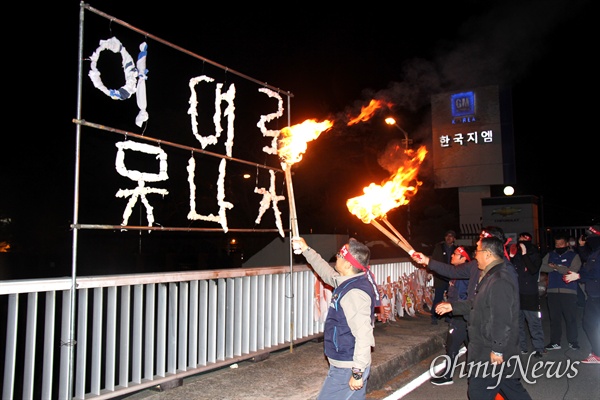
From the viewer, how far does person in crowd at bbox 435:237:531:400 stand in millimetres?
4258

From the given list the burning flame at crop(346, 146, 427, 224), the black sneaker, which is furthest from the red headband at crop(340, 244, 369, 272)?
the black sneaker

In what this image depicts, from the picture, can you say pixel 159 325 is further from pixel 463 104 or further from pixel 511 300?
pixel 463 104

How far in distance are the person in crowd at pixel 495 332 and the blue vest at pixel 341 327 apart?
120 cm

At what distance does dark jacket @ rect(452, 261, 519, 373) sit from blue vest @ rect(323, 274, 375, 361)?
119cm

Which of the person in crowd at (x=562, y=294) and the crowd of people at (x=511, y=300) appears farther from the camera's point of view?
the person in crowd at (x=562, y=294)

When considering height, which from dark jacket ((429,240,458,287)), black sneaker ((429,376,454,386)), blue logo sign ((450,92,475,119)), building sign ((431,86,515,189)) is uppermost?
blue logo sign ((450,92,475,119))

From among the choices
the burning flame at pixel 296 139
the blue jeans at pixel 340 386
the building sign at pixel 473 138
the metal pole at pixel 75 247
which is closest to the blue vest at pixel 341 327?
the blue jeans at pixel 340 386

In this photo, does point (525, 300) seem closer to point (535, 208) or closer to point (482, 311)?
point (482, 311)

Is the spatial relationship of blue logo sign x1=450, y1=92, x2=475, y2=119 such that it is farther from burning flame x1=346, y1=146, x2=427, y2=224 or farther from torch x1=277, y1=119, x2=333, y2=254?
torch x1=277, y1=119, x2=333, y2=254

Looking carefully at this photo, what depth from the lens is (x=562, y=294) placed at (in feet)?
26.7

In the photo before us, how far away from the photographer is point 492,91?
83.9 ft

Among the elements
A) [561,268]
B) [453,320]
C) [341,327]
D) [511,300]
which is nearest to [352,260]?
[341,327]

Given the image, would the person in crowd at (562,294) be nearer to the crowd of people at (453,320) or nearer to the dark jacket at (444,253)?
the dark jacket at (444,253)

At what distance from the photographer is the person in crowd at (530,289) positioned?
771 centimetres
